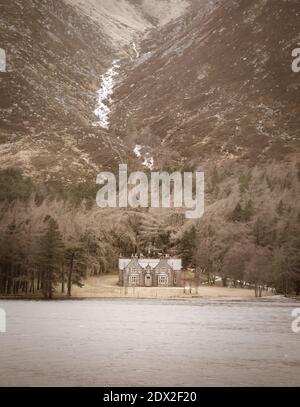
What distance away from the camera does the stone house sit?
135m

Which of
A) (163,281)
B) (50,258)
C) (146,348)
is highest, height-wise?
(50,258)

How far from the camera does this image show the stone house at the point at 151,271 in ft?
444

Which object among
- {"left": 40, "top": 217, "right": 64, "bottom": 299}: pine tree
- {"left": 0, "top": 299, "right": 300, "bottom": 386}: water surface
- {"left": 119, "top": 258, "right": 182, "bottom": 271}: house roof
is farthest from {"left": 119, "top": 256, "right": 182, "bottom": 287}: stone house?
{"left": 0, "top": 299, "right": 300, "bottom": 386}: water surface

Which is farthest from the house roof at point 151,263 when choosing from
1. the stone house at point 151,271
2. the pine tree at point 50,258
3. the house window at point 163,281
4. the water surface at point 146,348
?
the water surface at point 146,348

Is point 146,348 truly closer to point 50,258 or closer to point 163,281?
point 50,258

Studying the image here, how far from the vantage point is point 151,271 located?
13900cm

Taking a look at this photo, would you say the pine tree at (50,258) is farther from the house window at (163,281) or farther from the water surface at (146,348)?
the house window at (163,281)

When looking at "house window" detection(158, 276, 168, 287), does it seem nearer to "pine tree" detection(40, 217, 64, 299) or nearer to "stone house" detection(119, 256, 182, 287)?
"stone house" detection(119, 256, 182, 287)

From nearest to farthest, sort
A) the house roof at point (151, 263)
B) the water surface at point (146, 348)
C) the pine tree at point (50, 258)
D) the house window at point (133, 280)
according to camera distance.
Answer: the water surface at point (146, 348), the pine tree at point (50, 258), the house window at point (133, 280), the house roof at point (151, 263)

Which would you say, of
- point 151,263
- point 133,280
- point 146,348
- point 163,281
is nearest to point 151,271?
point 151,263

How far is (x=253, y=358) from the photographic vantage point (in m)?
46.5

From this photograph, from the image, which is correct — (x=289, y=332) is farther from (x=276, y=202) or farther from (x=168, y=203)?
(x=168, y=203)
